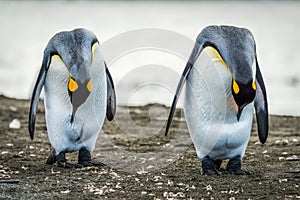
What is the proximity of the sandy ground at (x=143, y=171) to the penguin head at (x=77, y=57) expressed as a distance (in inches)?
28.6

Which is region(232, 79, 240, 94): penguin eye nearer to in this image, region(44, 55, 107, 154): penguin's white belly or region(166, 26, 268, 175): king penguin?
region(166, 26, 268, 175): king penguin

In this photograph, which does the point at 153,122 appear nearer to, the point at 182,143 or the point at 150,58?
the point at 182,143

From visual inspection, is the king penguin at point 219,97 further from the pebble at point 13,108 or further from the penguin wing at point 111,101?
the pebble at point 13,108

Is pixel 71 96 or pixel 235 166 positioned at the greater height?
pixel 71 96

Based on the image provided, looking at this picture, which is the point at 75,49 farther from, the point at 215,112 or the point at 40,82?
the point at 215,112

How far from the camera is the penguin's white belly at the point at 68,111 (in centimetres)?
696

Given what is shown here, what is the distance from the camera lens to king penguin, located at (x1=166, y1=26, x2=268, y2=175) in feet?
21.2

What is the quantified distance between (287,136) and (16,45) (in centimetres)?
2148

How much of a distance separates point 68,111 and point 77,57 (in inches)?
21.8

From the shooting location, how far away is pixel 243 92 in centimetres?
607

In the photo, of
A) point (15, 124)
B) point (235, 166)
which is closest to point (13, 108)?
point (15, 124)

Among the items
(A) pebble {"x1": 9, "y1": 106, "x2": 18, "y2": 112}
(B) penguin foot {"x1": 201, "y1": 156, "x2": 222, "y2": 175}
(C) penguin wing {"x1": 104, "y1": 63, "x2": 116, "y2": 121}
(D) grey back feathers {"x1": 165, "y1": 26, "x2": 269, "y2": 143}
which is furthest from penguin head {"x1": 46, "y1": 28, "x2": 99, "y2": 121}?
(A) pebble {"x1": 9, "y1": 106, "x2": 18, "y2": 112}

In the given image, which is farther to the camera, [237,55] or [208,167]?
[208,167]

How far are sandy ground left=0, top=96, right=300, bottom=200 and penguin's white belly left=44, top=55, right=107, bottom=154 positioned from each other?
11.8 inches
